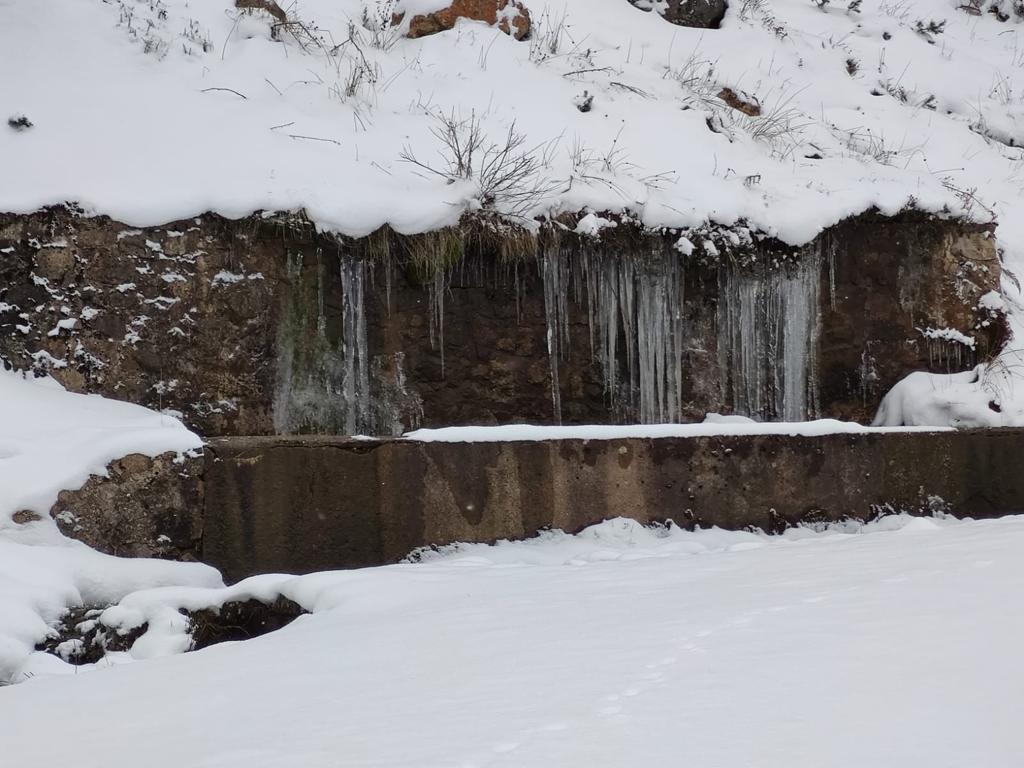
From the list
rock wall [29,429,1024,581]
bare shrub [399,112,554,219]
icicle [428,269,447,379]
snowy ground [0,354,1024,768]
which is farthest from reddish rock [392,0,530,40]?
snowy ground [0,354,1024,768]

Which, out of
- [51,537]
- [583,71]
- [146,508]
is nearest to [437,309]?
[146,508]

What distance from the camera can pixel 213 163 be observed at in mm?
5332

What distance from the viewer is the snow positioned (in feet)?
4.34

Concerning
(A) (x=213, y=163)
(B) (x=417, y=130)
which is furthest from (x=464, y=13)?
(A) (x=213, y=163)

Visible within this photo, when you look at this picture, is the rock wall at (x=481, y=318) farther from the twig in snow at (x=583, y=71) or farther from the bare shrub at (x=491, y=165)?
the twig in snow at (x=583, y=71)

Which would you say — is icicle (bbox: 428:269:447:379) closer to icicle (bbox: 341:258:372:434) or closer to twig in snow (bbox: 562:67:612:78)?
icicle (bbox: 341:258:372:434)

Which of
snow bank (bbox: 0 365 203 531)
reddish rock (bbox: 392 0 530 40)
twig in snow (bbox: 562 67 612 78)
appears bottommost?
snow bank (bbox: 0 365 203 531)

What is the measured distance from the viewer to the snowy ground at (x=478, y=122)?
5227 millimetres

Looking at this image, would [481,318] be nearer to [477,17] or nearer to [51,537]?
[51,537]

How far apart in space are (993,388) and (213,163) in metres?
4.61

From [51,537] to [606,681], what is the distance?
2.45m

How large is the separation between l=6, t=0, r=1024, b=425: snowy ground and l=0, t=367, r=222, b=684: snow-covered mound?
150 cm

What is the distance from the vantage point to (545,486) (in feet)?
13.1

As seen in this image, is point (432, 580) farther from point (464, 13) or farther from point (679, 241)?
point (464, 13)
